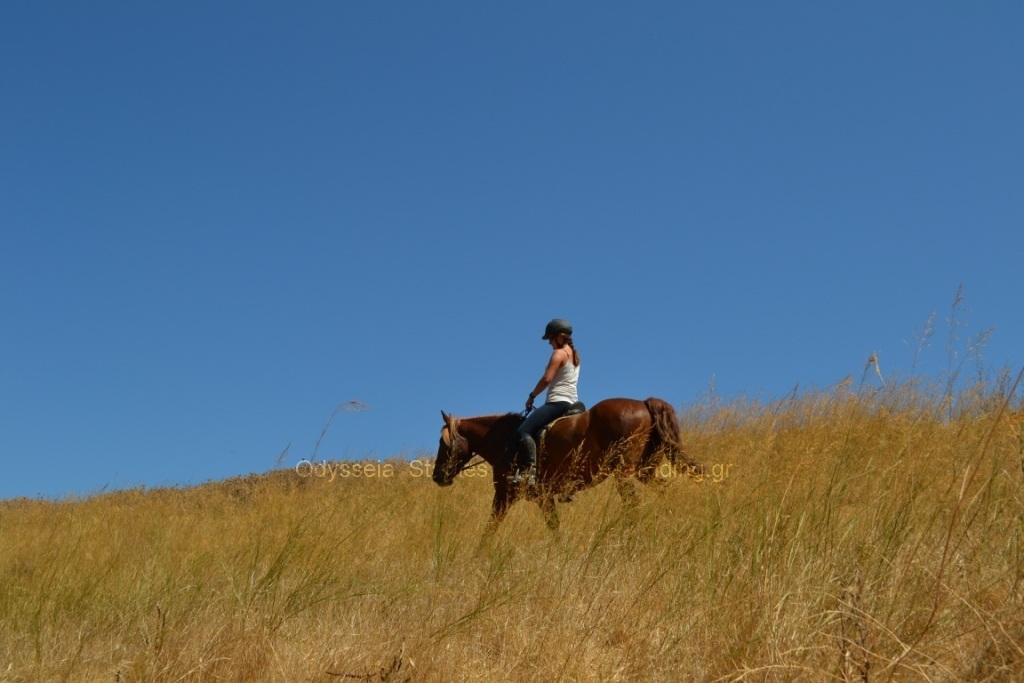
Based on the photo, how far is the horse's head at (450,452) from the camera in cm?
895

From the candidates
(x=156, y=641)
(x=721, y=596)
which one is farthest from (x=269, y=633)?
(x=721, y=596)

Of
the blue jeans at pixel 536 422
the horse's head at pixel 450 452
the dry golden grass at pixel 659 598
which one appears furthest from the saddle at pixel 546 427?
the dry golden grass at pixel 659 598

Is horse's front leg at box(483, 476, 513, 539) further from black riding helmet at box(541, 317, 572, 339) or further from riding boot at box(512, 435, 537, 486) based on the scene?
black riding helmet at box(541, 317, 572, 339)

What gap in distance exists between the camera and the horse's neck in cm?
866

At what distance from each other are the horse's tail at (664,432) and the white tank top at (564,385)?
0.80 m

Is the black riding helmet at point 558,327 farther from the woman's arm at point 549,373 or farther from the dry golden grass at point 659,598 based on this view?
the dry golden grass at point 659,598

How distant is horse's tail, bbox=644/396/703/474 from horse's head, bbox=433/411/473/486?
2209mm

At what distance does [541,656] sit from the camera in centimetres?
310

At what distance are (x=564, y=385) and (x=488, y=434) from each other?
1164mm

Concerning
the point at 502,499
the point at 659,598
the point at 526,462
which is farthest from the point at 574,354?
the point at 659,598

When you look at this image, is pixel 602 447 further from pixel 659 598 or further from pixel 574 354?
pixel 659 598

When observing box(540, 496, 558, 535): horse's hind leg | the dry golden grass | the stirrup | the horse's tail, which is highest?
the horse's tail

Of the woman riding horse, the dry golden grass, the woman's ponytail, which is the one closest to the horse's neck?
the woman riding horse

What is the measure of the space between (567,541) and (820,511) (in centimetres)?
136
